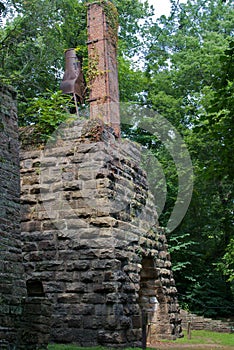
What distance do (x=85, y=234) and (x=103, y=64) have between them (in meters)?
4.21

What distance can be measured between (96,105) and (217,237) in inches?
478

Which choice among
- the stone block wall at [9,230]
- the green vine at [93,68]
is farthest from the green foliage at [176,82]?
the stone block wall at [9,230]

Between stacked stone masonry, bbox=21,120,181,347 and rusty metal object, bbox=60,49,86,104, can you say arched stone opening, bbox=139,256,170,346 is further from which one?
rusty metal object, bbox=60,49,86,104

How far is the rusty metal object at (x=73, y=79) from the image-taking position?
10538 mm

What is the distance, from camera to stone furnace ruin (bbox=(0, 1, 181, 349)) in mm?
7766

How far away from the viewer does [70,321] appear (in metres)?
8.01

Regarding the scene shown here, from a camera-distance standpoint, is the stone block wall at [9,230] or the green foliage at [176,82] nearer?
the stone block wall at [9,230]

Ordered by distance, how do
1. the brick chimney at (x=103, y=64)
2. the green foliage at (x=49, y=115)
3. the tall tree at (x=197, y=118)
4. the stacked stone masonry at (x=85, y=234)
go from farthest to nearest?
the tall tree at (x=197, y=118), the brick chimney at (x=103, y=64), the green foliage at (x=49, y=115), the stacked stone masonry at (x=85, y=234)

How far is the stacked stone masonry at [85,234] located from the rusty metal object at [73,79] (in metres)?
1.73

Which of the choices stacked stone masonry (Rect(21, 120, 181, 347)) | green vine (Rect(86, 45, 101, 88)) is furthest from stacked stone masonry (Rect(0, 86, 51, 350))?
green vine (Rect(86, 45, 101, 88))

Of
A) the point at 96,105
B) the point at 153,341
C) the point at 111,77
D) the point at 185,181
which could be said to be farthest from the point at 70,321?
the point at 185,181

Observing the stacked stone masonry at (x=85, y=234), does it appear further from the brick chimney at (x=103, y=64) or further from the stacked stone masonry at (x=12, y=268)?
the stacked stone masonry at (x=12, y=268)

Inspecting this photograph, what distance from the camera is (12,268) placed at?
6.39 m

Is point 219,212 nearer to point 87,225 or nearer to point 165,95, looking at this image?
point 165,95
